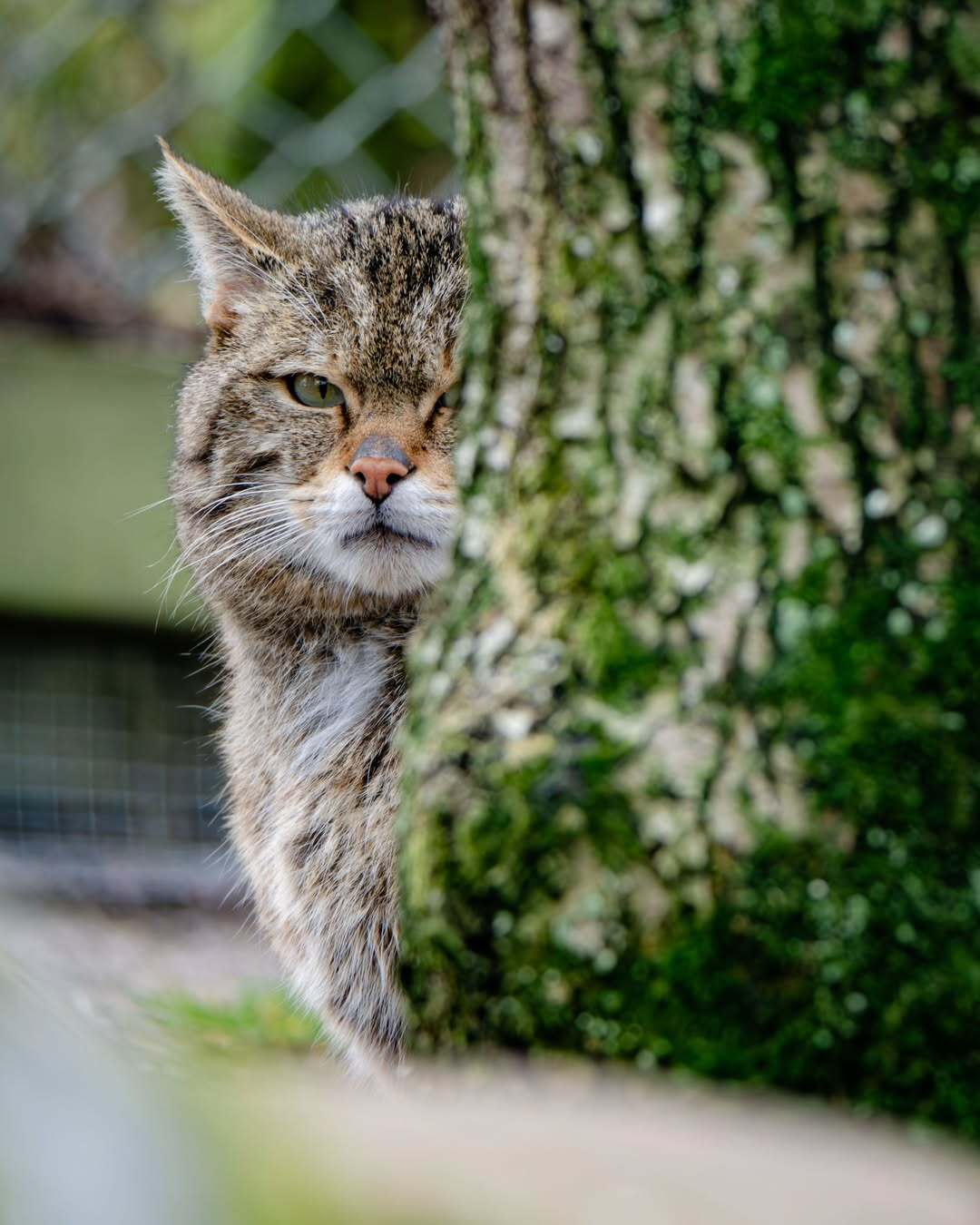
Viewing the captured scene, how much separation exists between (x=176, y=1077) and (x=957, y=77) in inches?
37.2

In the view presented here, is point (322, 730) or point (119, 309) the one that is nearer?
point (322, 730)

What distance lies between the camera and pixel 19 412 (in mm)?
4266

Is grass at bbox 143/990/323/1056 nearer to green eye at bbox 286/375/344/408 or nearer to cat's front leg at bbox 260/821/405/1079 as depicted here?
cat's front leg at bbox 260/821/405/1079

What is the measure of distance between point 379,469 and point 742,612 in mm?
863

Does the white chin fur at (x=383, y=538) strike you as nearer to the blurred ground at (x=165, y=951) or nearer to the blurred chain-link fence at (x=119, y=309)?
the blurred ground at (x=165, y=951)

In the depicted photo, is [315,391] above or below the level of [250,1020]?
above

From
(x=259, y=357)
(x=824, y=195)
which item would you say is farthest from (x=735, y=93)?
(x=259, y=357)

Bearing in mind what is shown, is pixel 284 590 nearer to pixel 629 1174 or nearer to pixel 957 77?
pixel 957 77

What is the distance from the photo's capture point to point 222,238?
235 centimetres

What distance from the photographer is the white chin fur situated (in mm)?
2006

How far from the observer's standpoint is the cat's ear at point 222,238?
229cm

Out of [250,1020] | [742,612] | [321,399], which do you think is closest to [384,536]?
[321,399]

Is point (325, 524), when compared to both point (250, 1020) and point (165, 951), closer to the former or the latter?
point (250, 1020)

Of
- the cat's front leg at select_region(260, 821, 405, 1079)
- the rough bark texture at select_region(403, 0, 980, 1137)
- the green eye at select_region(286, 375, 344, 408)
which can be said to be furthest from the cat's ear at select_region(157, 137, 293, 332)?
the rough bark texture at select_region(403, 0, 980, 1137)
